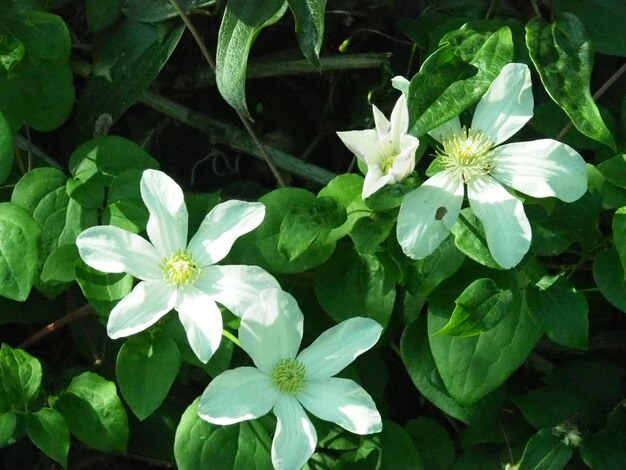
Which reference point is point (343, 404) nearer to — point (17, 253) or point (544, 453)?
point (544, 453)

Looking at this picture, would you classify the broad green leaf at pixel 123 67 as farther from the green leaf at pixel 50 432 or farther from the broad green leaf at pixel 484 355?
the broad green leaf at pixel 484 355

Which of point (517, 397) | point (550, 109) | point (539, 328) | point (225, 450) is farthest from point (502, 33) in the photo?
point (225, 450)

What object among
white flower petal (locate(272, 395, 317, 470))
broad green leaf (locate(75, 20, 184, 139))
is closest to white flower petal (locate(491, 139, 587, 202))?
white flower petal (locate(272, 395, 317, 470))

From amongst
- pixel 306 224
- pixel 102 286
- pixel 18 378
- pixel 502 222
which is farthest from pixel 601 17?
pixel 18 378

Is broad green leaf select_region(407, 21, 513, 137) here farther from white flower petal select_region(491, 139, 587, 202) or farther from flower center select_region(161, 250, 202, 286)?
flower center select_region(161, 250, 202, 286)

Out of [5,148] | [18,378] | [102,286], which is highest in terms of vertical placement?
[5,148]

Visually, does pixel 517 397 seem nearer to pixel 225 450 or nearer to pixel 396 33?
pixel 225 450

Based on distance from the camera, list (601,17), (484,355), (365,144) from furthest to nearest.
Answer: (601,17)
(484,355)
(365,144)
